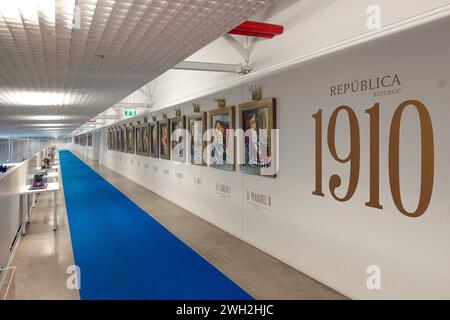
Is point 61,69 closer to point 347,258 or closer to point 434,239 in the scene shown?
point 347,258

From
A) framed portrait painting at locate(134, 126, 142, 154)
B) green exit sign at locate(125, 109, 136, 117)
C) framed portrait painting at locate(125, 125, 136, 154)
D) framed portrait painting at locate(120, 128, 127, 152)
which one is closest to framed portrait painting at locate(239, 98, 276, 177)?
framed portrait painting at locate(134, 126, 142, 154)

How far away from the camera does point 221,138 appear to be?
218 inches

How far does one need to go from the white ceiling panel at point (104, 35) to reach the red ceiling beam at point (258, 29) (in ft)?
3.09

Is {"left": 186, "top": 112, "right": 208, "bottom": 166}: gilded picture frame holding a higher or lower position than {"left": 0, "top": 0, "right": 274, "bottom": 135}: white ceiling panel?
lower

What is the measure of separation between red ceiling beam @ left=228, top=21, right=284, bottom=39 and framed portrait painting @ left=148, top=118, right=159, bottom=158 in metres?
5.52

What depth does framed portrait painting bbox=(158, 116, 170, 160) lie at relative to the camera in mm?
8086

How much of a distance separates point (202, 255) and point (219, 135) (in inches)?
85.2

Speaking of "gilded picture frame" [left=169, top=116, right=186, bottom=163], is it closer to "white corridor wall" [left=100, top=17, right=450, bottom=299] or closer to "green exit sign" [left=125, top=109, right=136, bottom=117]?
"white corridor wall" [left=100, top=17, right=450, bottom=299]

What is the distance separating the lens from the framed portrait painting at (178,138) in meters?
7.18

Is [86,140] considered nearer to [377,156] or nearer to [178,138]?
[178,138]

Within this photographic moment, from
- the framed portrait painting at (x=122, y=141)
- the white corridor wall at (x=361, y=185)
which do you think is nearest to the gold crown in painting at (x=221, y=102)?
the white corridor wall at (x=361, y=185)

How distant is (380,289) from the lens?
2.88 metres

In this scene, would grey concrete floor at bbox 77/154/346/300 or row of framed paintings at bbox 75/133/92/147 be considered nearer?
grey concrete floor at bbox 77/154/346/300
